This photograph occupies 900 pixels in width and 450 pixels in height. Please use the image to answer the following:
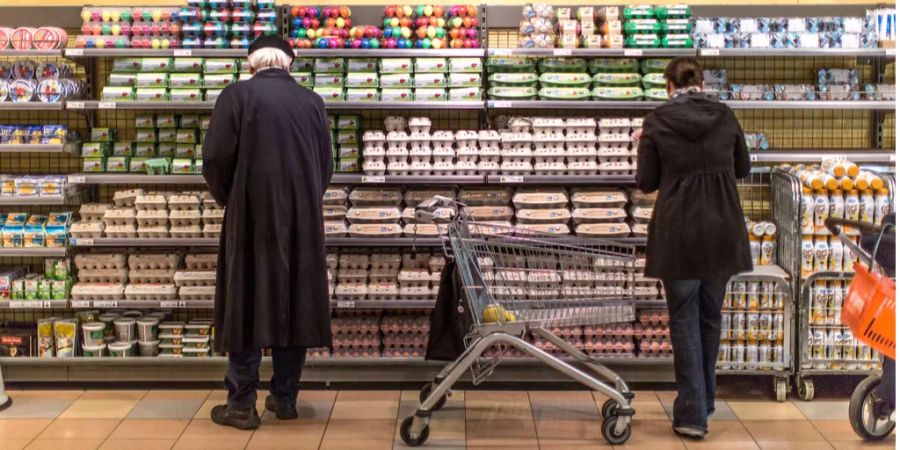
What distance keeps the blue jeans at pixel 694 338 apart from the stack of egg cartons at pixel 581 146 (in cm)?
113

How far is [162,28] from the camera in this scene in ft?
19.3

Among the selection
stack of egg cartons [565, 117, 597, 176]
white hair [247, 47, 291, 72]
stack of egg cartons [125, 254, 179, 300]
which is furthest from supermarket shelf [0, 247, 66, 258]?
stack of egg cartons [565, 117, 597, 176]

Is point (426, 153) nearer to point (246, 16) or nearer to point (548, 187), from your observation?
point (548, 187)

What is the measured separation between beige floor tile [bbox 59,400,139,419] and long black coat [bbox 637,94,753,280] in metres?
2.81

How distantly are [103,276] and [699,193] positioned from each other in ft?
10.9

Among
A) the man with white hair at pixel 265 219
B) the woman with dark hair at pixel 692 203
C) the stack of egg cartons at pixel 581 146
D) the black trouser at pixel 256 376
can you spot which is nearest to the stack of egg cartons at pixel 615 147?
the stack of egg cartons at pixel 581 146

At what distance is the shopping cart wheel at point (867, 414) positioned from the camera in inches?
190

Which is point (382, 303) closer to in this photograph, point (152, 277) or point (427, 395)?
point (427, 395)

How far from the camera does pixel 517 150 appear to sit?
19.1ft

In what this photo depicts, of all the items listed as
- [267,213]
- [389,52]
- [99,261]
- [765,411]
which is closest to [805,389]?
[765,411]

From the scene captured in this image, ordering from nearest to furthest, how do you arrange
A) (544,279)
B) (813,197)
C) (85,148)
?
(544,279) < (813,197) < (85,148)

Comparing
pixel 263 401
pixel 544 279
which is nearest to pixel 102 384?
pixel 263 401

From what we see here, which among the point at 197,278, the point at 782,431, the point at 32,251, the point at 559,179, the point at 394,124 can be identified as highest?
the point at 394,124

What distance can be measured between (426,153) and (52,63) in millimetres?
2216
